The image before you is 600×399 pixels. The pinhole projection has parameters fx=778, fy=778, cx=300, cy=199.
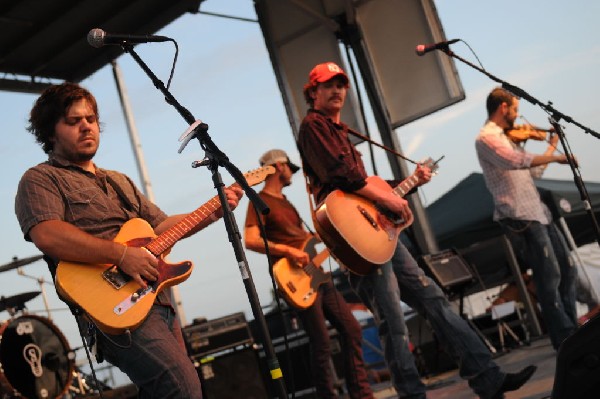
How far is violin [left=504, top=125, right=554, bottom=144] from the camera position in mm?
6246

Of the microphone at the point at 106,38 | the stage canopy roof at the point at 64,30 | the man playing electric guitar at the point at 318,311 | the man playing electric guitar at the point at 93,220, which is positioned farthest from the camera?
the stage canopy roof at the point at 64,30

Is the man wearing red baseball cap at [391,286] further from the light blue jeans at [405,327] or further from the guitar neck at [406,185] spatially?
the guitar neck at [406,185]

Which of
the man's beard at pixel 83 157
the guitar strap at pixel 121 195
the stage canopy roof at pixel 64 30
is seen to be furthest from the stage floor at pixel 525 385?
the stage canopy roof at pixel 64 30

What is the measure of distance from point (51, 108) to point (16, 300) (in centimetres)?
472

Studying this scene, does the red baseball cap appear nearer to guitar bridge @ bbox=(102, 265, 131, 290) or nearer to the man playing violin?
the man playing violin

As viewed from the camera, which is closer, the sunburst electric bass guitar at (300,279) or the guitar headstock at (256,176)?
the guitar headstock at (256,176)

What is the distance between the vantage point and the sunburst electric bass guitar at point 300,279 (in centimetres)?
554

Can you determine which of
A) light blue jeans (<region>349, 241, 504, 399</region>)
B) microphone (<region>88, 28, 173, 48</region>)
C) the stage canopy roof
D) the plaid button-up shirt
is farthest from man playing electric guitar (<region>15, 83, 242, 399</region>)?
the stage canopy roof

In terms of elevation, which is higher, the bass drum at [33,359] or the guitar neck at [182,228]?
the guitar neck at [182,228]

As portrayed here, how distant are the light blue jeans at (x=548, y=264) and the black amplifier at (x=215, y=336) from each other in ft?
8.52

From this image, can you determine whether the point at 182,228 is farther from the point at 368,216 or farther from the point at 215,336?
the point at 215,336

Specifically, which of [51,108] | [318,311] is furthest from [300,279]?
[51,108]

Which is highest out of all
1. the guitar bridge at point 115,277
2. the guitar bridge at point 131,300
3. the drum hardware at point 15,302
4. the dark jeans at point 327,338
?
the drum hardware at point 15,302

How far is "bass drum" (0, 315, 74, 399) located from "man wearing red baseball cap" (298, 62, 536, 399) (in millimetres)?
3447
